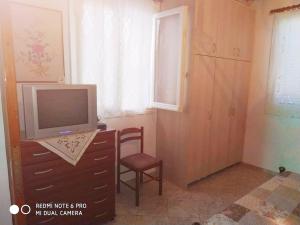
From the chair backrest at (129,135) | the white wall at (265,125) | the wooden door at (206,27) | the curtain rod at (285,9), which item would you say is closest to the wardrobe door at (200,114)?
the wooden door at (206,27)

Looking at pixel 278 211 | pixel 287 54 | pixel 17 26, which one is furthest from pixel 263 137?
pixel 17 26

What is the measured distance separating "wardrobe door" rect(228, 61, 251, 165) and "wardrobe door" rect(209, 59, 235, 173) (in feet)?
0.41

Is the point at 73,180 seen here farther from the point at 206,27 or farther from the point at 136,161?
the point at 206,27

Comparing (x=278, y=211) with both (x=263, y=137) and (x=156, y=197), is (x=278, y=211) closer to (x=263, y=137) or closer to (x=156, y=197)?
(x=156, y=197)

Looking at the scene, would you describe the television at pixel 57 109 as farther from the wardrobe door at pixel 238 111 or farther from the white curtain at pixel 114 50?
the wardrobe door at pixel 238 111

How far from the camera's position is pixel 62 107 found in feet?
6.04

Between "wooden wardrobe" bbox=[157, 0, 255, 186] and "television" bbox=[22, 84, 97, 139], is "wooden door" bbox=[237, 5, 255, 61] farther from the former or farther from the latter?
"television" bbox=[22, 84, 97, 139]

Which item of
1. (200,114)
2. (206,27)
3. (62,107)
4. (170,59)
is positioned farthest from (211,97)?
Result: (62,107)

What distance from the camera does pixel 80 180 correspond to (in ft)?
6.28

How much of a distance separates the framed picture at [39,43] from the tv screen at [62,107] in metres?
0.43

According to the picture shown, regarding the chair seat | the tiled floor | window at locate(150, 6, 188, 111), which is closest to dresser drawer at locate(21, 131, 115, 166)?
the chair seat

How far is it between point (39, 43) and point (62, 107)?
68 centimetres

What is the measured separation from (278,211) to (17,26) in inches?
95.1

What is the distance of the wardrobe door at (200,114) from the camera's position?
2.68 metres
